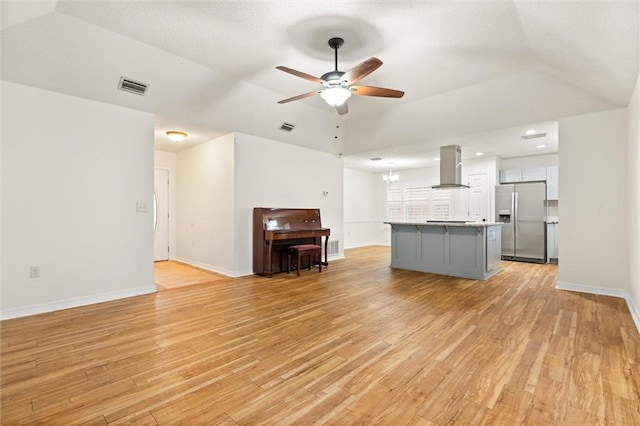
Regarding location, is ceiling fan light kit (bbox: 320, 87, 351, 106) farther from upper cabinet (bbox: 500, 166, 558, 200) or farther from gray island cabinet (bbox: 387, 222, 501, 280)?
upper cabinet (bbox: 500, 166, 558, 200)

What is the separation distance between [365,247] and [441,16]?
8.04m

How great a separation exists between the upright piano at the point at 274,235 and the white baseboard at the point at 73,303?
1796 millimetres

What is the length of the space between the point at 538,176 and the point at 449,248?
12.6 feet

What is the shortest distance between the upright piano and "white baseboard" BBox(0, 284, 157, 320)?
1.80 meters

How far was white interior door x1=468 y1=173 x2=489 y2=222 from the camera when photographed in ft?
26.7

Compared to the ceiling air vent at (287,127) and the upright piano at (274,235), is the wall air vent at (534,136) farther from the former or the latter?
the ceiling air vent at (287,127)

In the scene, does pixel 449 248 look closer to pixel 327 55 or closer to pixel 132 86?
pixel 327 55

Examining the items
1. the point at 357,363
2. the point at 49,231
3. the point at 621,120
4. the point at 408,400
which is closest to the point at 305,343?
the point at 357,363

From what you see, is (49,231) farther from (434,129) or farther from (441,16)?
(434,129)

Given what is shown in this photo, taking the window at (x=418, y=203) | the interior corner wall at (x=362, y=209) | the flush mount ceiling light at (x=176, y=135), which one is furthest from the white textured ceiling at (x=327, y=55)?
the interior corner wall at (x=362, y=209)

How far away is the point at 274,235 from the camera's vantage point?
212 inches

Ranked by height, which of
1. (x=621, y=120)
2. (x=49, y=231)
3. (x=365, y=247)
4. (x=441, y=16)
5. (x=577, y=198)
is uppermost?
(x=441, y=16)

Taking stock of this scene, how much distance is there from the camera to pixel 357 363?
2328 millimetres

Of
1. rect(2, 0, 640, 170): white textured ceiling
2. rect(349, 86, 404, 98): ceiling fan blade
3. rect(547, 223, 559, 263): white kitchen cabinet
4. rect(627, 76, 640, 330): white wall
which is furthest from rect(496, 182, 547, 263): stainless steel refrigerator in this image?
rect(349, 86, 404, 98): ceiling fan blade
